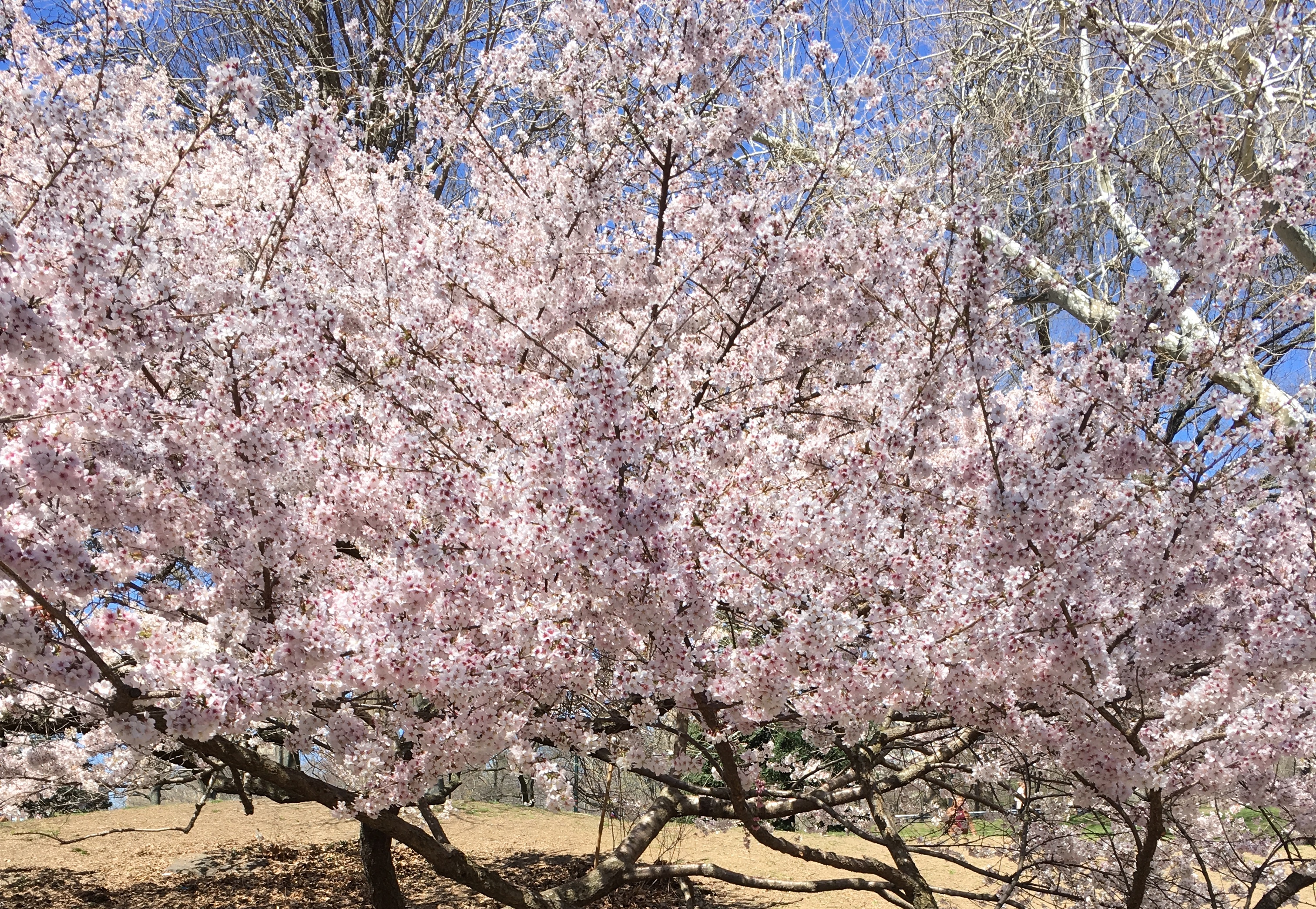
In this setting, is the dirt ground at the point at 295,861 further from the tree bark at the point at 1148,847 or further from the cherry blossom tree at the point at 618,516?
the tree bark at the point at 1148,847

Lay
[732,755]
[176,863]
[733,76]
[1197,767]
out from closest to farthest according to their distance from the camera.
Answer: [1197,767], [732,755], [733,76], [176,863]

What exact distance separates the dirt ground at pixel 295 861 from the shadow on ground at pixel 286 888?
0.06ft

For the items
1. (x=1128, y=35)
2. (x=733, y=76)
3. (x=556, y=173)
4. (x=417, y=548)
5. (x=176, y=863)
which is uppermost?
(x=1128, y=35)

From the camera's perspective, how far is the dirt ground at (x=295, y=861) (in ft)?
25.8

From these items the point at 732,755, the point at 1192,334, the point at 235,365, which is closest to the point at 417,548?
the point at 235,365

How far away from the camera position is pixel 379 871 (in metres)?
6.94

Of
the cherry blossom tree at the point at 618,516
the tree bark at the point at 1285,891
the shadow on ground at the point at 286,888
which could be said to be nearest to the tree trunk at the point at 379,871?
the shadow on ground at the point at 286,888

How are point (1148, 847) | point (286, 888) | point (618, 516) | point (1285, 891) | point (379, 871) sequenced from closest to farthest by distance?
point (618, 516) < point (1148, 847) < point (1285, 891) < point (379, 871) < point (286, 888)

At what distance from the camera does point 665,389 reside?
4035mm

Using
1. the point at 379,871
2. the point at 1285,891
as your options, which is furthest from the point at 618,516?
the point at 379,871

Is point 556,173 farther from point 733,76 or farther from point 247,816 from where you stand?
point 247,816

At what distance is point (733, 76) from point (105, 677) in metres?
5.01

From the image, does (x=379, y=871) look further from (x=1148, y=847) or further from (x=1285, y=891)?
(x=1285, y=891)

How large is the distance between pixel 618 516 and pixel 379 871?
5.34 metres
